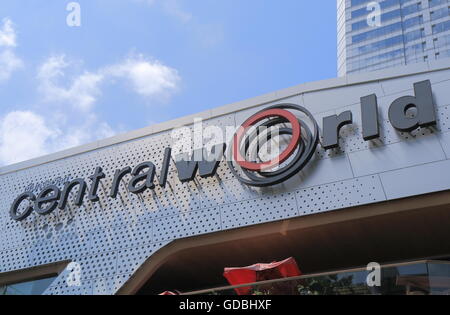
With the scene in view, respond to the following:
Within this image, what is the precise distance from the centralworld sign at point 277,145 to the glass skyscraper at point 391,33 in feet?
150

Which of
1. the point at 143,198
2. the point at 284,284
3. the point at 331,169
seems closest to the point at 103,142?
the point at 143,198

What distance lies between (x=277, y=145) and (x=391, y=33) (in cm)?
5168

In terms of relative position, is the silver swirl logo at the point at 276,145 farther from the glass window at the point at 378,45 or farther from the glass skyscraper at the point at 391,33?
the glass window at the point at 378,45

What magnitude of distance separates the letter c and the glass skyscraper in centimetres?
4648

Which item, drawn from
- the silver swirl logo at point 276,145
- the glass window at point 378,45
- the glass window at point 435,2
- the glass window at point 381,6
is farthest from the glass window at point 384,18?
the silver swirl logo at point 276,145

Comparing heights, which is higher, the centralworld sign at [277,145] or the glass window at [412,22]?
the glass window at [412,22]

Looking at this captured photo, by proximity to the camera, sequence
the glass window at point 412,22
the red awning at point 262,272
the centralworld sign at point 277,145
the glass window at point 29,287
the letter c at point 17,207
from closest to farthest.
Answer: the red awning at point 262,272, the centralworld sign at point 277,145, the glass window at point 29,287, the letter c at point 17,207, the glass window at point 412,22

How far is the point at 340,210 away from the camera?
11.5 metres

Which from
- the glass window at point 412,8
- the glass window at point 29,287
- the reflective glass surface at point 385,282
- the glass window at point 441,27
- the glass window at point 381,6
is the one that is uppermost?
the glass window at point 381,6

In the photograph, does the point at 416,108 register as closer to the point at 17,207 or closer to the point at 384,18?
the point at 17,207

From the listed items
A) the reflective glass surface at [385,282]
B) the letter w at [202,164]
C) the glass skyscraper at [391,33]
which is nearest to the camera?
the reflective glass surface at [385,282]

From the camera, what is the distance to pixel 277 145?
41.7 feet

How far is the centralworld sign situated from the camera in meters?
11.4

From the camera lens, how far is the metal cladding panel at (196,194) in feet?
36.6
